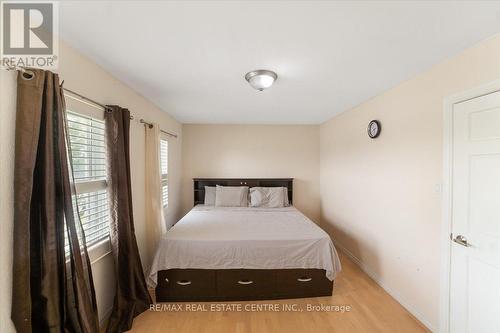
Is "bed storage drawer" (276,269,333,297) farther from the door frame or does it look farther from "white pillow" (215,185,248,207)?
"white pillow" (215,185,248,207)

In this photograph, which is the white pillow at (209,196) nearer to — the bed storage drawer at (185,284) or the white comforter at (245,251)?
the white comforter at (245,251)

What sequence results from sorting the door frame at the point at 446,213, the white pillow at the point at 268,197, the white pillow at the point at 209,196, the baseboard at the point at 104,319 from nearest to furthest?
the door frame at the point at 446,213
the baseboard at the point at 104,319
the white pillow at the point at 268,197
the white pillow at the point at 209,196

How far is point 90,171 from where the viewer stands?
1.78 meters

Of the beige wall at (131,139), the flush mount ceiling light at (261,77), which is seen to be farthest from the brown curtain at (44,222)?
the flush mount ceiling light at (261,77)

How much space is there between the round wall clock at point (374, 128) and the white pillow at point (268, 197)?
1.81m

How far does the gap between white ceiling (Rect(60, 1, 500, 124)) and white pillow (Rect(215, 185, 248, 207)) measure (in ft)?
6.78

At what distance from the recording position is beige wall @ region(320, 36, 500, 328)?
5.68 feet

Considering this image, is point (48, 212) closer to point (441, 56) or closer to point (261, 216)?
point (261, 216)

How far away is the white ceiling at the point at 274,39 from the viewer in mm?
1144

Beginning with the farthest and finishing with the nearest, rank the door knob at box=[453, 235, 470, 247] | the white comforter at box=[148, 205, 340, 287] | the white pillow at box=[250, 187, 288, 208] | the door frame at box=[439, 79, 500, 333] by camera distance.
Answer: the white pillow at box=[250, 187, 288, 208] < the white comforter at box=[148, 205, 340, 287] < the door frame at box=[439, 79, 500, 333] < the door knob at box=[453, 235, 470, 247]

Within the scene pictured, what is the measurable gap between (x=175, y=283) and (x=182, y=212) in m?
2.12

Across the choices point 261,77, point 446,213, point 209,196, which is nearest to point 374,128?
point 446,213

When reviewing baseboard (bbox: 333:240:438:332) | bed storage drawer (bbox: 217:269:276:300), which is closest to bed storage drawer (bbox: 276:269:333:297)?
bed storage drawer (bbox: 217:269:276:300)

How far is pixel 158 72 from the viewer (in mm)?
1934
